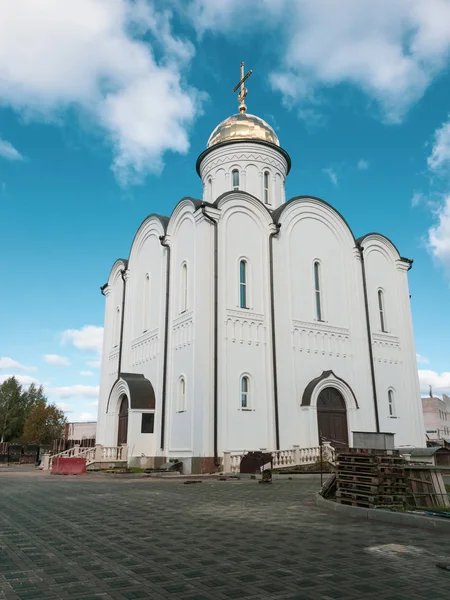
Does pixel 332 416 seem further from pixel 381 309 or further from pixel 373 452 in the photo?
pixel 373 452

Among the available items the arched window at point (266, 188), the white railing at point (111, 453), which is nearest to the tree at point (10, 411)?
the white railing at point (111, 453)

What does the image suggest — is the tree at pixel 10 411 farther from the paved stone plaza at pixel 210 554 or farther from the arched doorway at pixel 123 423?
the paved stone plaza at pixel 210 554

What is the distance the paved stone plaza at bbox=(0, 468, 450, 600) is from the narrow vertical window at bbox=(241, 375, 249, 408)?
11.0 meters

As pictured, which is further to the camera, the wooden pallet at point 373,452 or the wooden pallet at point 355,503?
the wooden pallet at point 373,452

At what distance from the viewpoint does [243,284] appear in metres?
22.1

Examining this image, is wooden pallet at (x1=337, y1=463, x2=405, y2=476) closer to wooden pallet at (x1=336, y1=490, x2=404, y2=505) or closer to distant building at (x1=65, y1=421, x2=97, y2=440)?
wooden pallet at (x1=336, y1=490, x2=404, y2=505)

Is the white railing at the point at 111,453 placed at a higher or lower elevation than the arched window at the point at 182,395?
lower

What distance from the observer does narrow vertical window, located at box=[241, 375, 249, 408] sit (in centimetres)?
2045

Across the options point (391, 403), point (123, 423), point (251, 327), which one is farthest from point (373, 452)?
point (123, 423)

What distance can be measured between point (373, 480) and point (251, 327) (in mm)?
13093

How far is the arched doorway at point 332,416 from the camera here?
73.4 feet

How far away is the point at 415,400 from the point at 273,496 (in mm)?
17534

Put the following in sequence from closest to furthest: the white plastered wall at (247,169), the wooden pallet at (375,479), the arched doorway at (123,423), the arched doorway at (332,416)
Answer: the wooden pallet at (375,479), the arched doorway at (332,416), the arched doorway at (123,423), the white plastered wall at (247,169)

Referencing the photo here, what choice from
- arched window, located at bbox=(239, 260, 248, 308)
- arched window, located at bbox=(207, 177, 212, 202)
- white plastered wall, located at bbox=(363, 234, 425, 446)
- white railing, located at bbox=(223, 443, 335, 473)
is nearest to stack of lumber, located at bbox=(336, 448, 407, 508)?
white railing, located at bbox=(223, 443, 335, 473)
